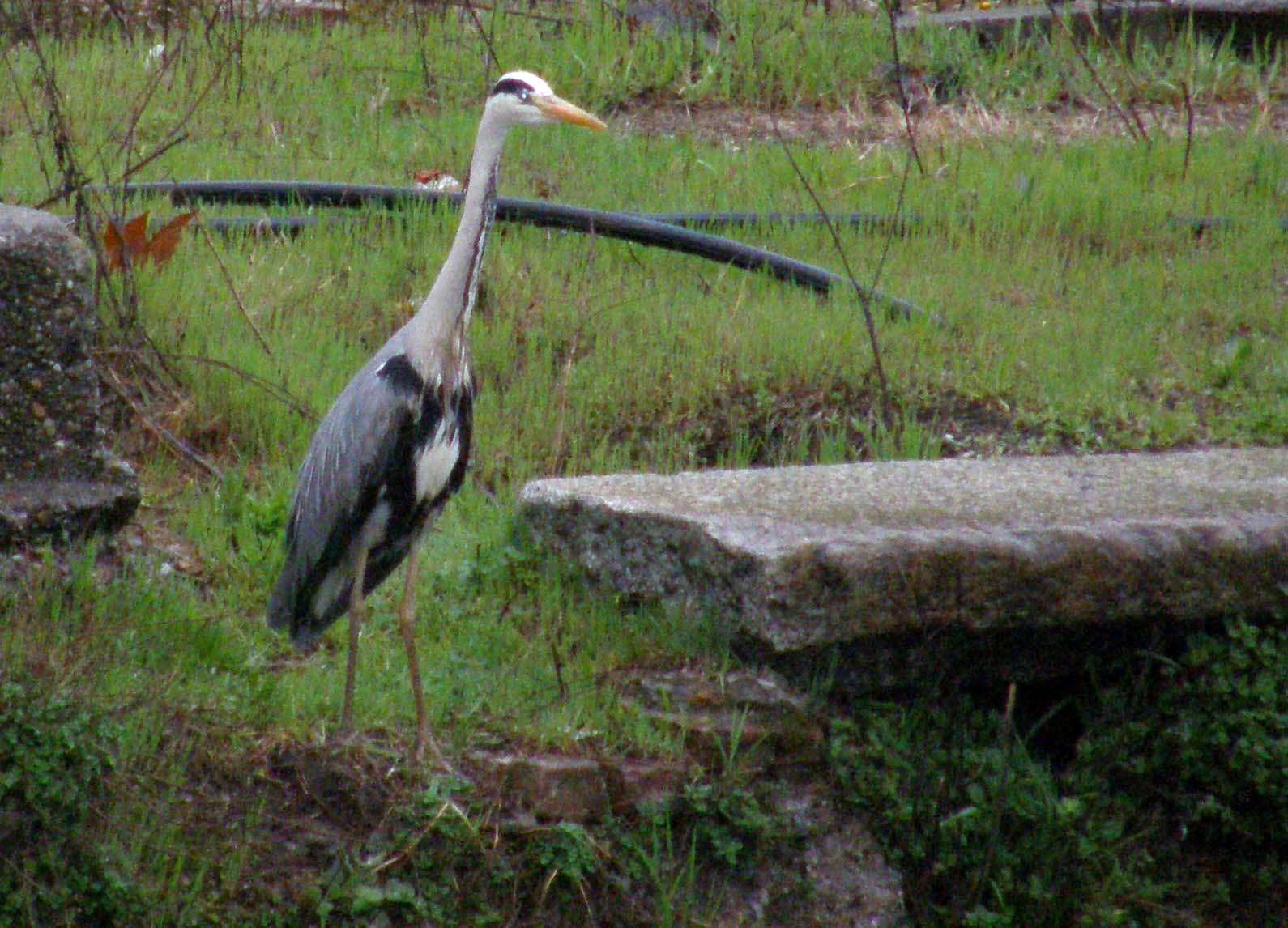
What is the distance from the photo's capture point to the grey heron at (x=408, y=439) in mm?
→ 4008

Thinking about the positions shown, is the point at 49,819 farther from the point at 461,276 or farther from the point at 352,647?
the point at 461,276

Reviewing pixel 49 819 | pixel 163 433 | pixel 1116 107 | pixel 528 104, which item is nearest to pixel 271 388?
pixel 163 433

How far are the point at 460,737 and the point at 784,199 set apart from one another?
429 centimetres

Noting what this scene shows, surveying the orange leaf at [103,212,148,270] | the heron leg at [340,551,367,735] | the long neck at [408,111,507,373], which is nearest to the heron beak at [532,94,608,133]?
the long neck at [408,111,507,373]

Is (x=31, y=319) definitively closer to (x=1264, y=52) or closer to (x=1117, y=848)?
(x=1117, y=848)

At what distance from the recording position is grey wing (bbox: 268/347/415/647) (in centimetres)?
401

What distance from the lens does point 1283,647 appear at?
4.37m

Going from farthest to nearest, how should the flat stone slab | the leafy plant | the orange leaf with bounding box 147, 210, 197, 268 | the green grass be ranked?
the orange leaf with bounding box 147, 210, 197, 268, the flat stone slab, the green grass, the leafy plant

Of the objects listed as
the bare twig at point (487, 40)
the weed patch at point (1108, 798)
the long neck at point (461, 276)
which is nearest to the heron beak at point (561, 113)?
the long neck at point (461, 276)

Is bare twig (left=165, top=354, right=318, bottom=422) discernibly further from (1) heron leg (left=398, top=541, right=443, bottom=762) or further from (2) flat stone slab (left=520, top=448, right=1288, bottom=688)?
(1) heron leg (left=398, top=541, right=443, bottom=762)

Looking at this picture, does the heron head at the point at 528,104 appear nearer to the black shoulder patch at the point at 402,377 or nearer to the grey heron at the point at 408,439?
the grey heron at the point at 408,439

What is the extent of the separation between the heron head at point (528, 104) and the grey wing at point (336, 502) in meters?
0.69

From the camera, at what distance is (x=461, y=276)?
4.09 metres

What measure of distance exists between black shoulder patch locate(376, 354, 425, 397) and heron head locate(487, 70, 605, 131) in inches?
27.0
